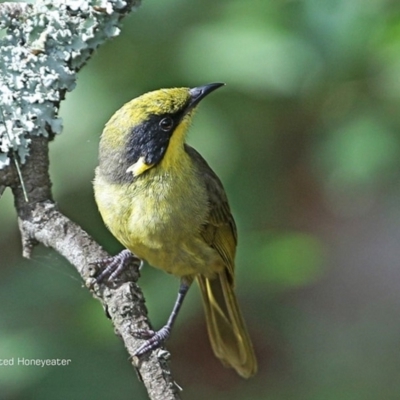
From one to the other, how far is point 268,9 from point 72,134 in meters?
0.83

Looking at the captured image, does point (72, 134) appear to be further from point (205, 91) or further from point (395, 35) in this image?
point (395, 35)

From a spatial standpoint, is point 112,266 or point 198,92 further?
point 198,92

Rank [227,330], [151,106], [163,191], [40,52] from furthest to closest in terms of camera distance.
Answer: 1. [227,330]
2. [163,191]
3. [151,106]
4. [40,52]

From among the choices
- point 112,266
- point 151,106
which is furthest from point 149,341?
point 151,106

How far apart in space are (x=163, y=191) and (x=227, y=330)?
3.40 feet

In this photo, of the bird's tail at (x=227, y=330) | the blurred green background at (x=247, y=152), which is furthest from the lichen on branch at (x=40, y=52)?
the bird's tail at (x=227, y=330)

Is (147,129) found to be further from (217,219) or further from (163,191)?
(217,219)

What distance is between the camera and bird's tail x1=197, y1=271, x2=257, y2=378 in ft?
13.6

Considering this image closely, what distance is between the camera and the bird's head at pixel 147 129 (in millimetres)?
3273

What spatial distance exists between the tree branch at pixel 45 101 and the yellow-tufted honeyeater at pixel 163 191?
138 mm

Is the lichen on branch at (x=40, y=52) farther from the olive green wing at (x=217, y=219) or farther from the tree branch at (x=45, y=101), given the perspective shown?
the olive green wing at (x=217, y=219)

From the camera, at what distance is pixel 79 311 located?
391 cm

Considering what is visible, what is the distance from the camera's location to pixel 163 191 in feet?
11.2

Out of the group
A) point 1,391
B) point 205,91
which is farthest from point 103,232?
point 205,91
